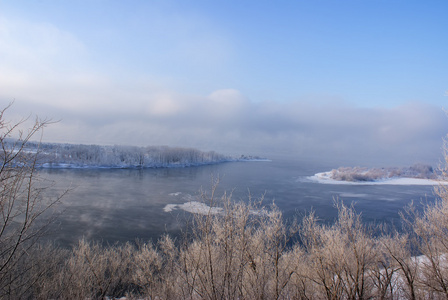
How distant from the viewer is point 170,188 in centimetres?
2972

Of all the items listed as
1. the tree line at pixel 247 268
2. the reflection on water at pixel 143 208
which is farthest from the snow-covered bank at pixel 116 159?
the tree line at pixel 247 268

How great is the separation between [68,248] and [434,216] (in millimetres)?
16002

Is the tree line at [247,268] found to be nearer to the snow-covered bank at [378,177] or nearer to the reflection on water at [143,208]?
the reflection on water at [143,208]

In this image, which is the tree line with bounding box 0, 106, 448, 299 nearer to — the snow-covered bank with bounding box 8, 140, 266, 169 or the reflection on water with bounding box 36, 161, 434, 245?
the reflection on water with bounding box 36, 161, 434, 245

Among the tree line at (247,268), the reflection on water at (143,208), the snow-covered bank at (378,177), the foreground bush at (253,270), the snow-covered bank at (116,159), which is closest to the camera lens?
the tree line at (247,268)

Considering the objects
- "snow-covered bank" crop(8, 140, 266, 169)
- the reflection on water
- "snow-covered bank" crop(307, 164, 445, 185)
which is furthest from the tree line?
"snow-covered bank" crop(8, 140, 266, 169)

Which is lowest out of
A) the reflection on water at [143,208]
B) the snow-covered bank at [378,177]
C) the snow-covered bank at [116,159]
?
the reflection on water at [143,208]

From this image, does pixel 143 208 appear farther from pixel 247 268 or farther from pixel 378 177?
pixel 378 177

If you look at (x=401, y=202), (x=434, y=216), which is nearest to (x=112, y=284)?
(x=434, y=216)

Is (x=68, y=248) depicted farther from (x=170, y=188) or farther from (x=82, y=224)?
(x=170, y=188)

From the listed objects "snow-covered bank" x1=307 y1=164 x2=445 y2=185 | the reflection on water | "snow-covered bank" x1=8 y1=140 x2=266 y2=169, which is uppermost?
"snow-covered bank" x1=8 y1=140 x2=266 y2=169

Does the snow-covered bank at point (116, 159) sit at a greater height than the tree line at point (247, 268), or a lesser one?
greater

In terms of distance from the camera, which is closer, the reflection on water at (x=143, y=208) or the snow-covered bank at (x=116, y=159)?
the reflection on water at (x=143, y=208)

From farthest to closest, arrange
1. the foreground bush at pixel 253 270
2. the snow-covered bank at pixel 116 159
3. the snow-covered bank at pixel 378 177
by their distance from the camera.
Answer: the snow-covered bank at pixel 116 159
the snow-covered bank at pixel 378 177
the foreground bush at pixel 253 270
